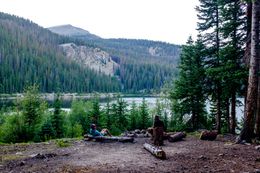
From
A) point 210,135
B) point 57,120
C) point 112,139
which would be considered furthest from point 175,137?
point 57,120

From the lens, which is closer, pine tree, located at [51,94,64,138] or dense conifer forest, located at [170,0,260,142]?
dense conifer forest, located at [170,0,260,142]

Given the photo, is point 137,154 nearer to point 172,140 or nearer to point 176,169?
point 176,169

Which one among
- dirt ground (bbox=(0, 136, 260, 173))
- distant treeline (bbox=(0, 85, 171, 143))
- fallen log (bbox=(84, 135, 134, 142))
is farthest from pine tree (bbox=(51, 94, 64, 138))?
dirt ground (bbox=(0, 136, 260, 173))

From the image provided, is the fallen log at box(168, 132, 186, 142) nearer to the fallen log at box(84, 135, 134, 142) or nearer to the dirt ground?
the fallen log at box(84, 135, 134, 142)

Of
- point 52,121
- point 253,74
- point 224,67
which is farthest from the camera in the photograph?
point 52,121

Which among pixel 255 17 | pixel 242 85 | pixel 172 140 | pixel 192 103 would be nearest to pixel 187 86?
pixel 192 103

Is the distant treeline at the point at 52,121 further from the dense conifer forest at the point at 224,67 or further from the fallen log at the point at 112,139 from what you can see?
the fallen log at the point at 112,139

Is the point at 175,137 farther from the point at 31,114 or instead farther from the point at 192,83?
the point at 31,114

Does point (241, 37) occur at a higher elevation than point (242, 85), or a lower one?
higher

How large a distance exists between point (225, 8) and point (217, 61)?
476cm

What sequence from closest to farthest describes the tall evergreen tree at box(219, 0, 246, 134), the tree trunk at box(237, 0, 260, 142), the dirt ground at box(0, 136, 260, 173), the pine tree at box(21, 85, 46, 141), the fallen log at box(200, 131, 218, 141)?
the dirt ground at box(0, 136, 260, 173) < the tree trunk at box(237, 0, 260, 142) < the fallen log at box(200, 131, 218, 141) < the tall evergreen tree at box(219, 0, 246, 134) < the pine tree at box(21, 85, 46, 141)

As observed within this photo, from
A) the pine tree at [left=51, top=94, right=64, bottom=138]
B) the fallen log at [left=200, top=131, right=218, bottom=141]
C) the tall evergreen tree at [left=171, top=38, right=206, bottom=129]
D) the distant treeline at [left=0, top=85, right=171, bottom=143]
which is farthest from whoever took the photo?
the pine tree at [left=51, top=94, right=64, bottom=138]

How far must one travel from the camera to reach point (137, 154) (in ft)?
39.3

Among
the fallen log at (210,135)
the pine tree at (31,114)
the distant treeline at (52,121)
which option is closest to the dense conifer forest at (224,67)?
the fallen log at (210,135)
